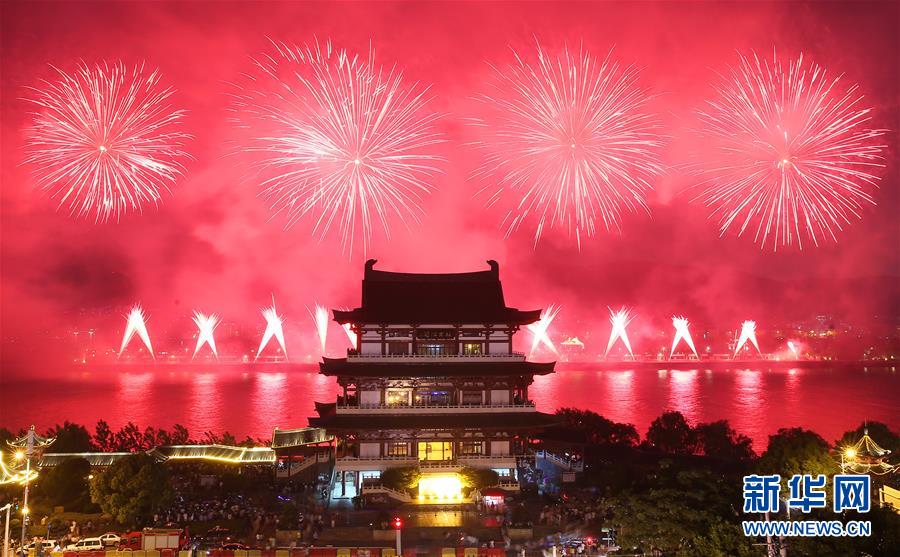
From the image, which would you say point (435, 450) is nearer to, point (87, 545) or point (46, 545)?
point (87, 545)

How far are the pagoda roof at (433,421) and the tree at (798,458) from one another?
34.8ft

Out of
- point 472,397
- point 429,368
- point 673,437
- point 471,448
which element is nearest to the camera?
point 471,448

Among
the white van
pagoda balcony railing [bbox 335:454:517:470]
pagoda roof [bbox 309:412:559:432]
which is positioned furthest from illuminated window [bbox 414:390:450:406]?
the white van

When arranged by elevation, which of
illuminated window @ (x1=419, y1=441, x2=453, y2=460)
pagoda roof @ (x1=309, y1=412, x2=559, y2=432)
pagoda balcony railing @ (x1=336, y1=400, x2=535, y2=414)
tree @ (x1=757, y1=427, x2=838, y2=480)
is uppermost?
pagoda balcony railing @ (x1=336, y1=400, x2=535, y2=414)

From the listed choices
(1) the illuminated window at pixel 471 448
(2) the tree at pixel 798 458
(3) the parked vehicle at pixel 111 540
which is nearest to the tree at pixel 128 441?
(3) the parked vehicle at pixel 111 540

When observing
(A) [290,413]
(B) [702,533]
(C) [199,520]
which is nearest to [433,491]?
(C) [199,520]

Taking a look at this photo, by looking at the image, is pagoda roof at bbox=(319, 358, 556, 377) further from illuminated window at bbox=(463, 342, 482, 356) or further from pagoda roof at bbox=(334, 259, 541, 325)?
pagoda roof at bbox=(334, 259, 541, 325)

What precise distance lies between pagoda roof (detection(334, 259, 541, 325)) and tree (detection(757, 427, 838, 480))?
14055 mm

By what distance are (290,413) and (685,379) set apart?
81.1m

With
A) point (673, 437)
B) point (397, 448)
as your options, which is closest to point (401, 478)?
point (397, 448)

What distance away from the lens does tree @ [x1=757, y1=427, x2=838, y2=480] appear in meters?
28.1

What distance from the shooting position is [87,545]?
1006 inches

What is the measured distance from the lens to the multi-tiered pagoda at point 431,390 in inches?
1356

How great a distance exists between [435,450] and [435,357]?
16.9 feet
